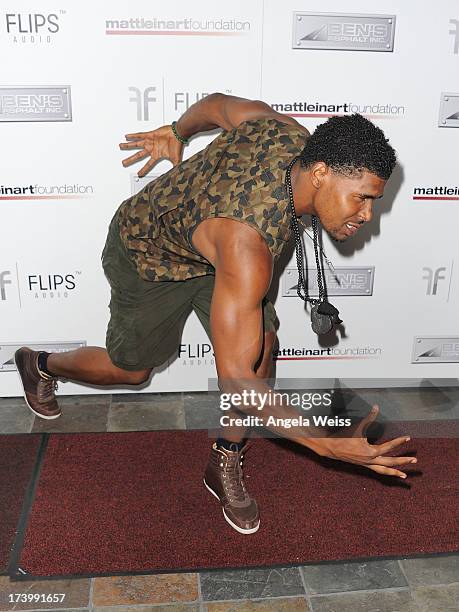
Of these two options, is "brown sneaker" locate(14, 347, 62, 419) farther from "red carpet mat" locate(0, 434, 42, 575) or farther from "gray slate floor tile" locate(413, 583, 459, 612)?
"gray slate floor tile" locate(413, 583, 459, 612)

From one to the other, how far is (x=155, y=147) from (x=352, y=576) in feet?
5.98

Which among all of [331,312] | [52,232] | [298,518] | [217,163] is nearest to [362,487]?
[298,518]

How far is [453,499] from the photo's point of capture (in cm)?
279

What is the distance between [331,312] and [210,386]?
1.18m

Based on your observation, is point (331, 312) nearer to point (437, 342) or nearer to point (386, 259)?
point (386, 259)

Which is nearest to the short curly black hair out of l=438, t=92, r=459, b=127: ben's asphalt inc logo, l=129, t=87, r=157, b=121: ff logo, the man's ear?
the man's ear

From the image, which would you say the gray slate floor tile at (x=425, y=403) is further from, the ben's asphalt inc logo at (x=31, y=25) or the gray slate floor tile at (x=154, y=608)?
the ben's asphalt inc logo at (x=31, y=25)

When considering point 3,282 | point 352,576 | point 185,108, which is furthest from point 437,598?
point 3,282

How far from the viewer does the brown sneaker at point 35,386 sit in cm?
321

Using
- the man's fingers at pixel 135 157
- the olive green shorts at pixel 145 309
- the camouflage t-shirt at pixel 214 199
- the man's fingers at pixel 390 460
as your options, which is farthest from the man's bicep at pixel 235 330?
the man's fingers at pixel 135 157

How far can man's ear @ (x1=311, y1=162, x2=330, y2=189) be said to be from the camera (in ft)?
6.64

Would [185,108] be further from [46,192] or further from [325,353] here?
[325,353]

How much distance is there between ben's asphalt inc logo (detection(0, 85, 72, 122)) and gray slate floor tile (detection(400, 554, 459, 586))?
2.22 meters

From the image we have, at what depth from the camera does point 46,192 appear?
3.12 m
